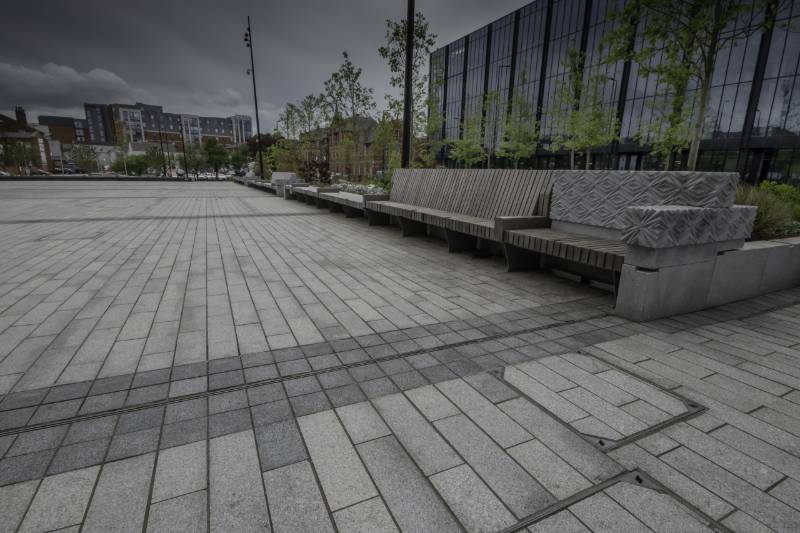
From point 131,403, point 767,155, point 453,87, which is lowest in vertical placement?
point 131,403

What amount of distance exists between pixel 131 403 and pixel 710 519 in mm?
2943

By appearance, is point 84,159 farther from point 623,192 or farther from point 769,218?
point 769,218

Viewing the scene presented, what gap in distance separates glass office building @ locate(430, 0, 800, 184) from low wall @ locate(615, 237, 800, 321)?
5.23m

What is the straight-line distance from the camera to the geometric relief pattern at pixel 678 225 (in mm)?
3363

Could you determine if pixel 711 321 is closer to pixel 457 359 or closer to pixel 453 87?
pixel 457 359

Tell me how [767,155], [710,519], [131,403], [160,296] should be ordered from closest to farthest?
[710,519], [131,403], [160,296], [767,155]

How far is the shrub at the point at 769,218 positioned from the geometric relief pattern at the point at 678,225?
1498mm

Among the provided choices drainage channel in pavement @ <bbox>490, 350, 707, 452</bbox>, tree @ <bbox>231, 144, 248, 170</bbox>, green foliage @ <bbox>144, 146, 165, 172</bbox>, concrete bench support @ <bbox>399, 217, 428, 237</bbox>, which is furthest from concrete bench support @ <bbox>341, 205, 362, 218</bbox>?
tree @ <bbox>231, 144, 248, 170</bbox>

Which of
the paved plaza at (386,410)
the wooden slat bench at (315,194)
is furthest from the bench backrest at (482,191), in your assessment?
the wooden slat bench at (315,194)

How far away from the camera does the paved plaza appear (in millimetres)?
1608

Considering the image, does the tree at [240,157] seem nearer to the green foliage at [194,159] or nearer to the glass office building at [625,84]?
the green foliage at [194,159]

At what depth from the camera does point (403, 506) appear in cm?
161

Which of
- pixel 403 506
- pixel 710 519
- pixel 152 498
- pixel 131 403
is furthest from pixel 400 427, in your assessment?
pixel 131 403

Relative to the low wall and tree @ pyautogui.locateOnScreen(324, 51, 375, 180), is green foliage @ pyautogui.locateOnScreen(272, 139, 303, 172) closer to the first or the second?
tree @ pyautogui.locateOnScreen(324, 51, 375, 180)
